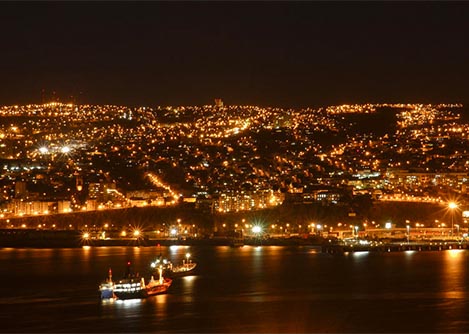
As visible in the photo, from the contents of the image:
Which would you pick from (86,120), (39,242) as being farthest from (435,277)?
(86,120)

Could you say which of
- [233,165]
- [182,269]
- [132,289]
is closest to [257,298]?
[132,289]

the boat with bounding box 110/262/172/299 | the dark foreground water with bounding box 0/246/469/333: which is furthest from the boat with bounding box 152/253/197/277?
the boat with bounding box 110/262/172/299

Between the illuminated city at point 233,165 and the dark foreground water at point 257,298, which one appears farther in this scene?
the illuminated city at point 233,165

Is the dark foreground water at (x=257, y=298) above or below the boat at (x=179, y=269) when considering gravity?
below

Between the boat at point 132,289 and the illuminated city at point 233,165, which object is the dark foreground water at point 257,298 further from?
the illuminated city at point 233,165

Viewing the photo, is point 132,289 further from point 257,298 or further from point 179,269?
point 179,269

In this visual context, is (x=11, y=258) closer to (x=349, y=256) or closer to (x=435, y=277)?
(x=349, y=256)

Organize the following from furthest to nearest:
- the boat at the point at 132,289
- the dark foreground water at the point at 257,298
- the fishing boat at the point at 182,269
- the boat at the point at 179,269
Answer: the fishing boat at the point at 182,269, the boat at the point at 179,269, the boat at the point at 132,289, the dark foreground water at the point at 257,298

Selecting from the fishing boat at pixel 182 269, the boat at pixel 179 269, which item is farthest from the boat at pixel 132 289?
the fishing boat at pixel 182 269

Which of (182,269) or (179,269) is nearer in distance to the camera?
(179,269)
